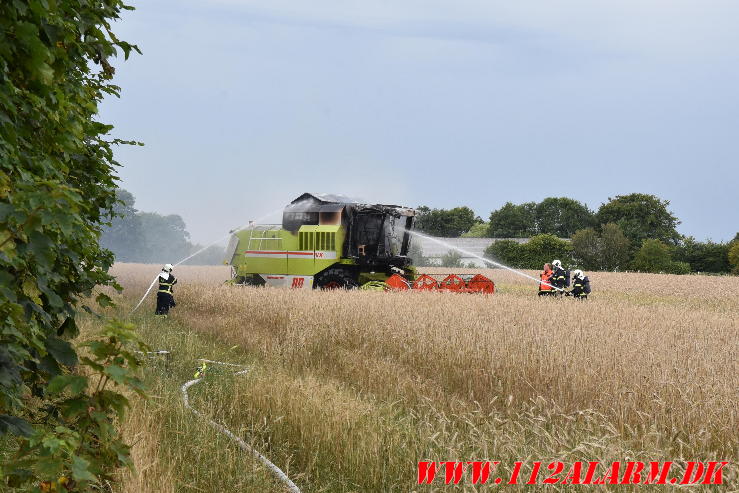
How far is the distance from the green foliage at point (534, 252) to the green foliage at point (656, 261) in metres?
6.14

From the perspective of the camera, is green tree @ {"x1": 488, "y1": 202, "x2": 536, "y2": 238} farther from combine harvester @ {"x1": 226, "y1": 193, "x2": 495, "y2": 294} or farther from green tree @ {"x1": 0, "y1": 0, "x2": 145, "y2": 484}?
green tree @ {"x1": 0, "y1": 0, "x2": 145, "y2": 484}

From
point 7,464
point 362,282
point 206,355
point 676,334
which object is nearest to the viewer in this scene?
point 7,464

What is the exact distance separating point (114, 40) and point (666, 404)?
5483mm

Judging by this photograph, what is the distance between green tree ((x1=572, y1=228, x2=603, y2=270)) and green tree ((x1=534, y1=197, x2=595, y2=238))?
1871cm

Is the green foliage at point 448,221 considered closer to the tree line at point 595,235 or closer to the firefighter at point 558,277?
the tree line at point 595,235

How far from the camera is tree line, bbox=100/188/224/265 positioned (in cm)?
10375

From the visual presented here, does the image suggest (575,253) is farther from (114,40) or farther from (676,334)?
(114,40)

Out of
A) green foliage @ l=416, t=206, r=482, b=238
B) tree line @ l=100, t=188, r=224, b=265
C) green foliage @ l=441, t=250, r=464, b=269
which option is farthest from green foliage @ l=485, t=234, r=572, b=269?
tree line @ l=100, t=188, r=224, b=265

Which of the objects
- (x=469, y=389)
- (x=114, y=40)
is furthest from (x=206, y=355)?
(x=114, y=40)

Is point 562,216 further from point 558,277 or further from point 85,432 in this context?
point 85,432

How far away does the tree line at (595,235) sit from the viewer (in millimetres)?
59812

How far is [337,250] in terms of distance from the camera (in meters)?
17.9

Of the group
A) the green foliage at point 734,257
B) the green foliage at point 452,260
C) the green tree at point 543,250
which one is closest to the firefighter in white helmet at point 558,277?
Result: the green foliage at point 452,260

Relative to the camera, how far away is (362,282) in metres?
18.6
